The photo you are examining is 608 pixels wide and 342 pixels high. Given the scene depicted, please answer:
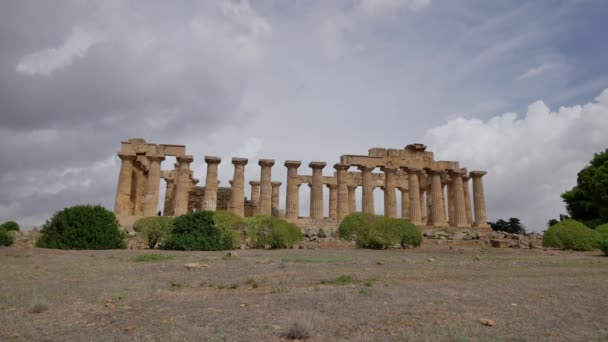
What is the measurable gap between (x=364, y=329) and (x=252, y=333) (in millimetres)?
1614

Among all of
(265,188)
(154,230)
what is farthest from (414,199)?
(154,230)

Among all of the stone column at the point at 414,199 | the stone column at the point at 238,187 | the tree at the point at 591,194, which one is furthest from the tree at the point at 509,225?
the stone column at the point at 238,187

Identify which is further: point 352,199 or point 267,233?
point 352,199

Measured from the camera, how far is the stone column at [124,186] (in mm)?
34719

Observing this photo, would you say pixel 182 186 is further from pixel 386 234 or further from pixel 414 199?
pixel 414 199

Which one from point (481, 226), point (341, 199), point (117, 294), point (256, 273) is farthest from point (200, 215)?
point (481, 226)

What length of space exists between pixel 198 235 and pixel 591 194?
41.9m

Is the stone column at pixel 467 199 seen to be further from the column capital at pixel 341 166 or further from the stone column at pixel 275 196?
the stone column at pixel 275 196

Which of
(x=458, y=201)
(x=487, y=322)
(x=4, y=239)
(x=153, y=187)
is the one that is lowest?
(x=487, y=322)

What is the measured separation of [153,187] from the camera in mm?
35469

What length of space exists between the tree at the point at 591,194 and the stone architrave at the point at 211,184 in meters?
36.4

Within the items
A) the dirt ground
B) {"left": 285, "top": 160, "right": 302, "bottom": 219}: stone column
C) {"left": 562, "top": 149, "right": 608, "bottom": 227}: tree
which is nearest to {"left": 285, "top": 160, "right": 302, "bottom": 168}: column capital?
{"left": 285, "top": 160, "right": 302, "bottom": 219}: stone column

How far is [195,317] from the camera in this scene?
6.64m

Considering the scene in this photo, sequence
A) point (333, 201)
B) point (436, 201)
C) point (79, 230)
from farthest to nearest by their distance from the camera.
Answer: point (333, 201), point (436, 201), point (79, 230)
